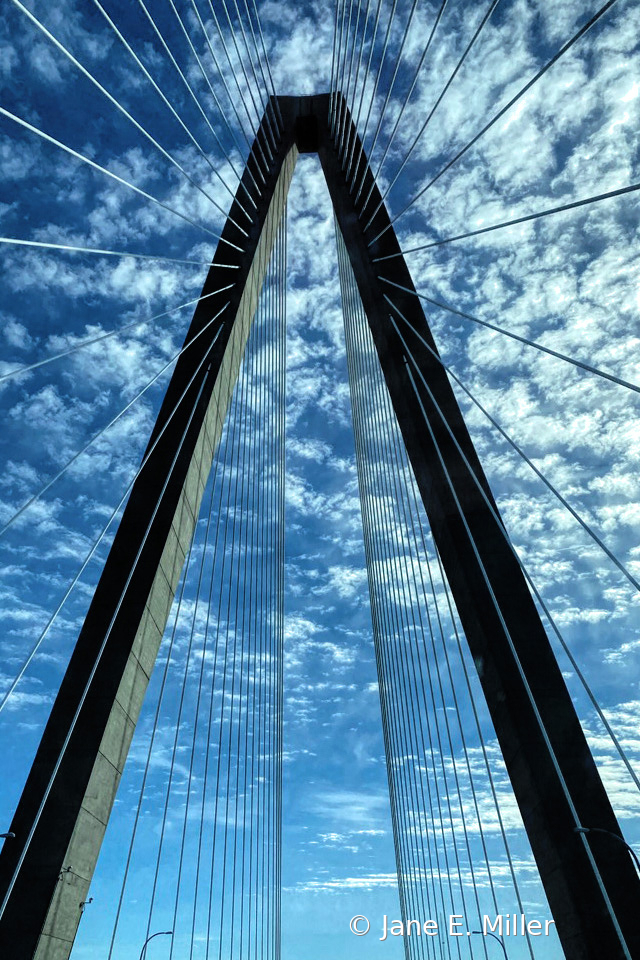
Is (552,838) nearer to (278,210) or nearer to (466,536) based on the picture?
(466,536)

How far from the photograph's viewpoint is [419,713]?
14500 mm

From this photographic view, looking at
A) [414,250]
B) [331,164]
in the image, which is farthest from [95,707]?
[331,164]

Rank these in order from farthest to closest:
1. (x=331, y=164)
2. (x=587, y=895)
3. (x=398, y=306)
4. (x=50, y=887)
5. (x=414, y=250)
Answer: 1. (x=331, y=164)
2. (x=398, y=306)
3. (x=414, y=250)
4. (x=50, y=887)
5. (x=587, y=895)

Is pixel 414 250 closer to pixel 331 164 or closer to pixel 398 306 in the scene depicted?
pixel 398 306

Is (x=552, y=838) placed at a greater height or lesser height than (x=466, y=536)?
lesser

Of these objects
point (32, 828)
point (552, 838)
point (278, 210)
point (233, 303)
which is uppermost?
point (278, 210)

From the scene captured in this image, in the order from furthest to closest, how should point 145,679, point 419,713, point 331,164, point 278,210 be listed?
1. point 278,210
2. point 331,164
3. point 419,713
4. point 145,679

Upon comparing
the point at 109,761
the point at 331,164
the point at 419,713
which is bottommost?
the point at 109,761

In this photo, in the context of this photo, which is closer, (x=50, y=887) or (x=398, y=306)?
(x=50, y=887)

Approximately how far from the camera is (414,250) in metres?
10.0

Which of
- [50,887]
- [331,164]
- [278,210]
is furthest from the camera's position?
[278,210]

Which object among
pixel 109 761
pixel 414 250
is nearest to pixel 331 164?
pixel 414 250

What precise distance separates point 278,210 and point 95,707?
44.8 feet

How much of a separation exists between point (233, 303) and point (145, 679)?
7149mm
